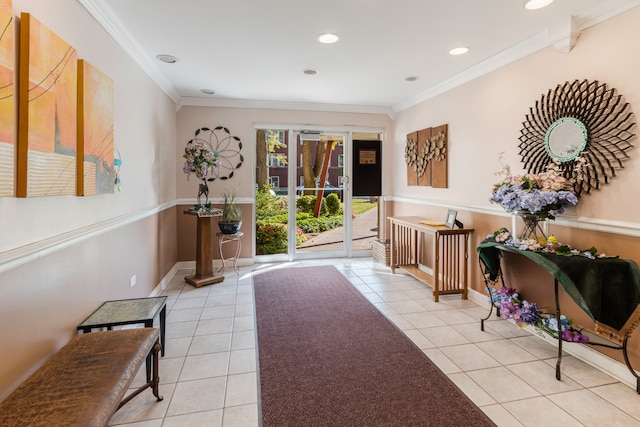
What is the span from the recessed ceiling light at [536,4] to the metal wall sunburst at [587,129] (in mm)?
620

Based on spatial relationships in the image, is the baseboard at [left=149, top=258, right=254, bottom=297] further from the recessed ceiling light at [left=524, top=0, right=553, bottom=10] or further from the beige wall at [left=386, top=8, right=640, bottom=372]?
the recessed ceiling light at [left=524, top=0, right=553, bottom=10]

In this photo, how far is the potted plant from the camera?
14.5 feet

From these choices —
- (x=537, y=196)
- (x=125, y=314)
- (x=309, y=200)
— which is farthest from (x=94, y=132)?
(x=309, y=200)

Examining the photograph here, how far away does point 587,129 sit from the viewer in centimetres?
242

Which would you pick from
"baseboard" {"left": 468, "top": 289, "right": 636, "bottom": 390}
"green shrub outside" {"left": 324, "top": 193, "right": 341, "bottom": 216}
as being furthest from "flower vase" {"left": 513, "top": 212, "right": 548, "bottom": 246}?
"green shrub outside" {"left": 324, "top": 193, "right": 341, "bottom": 216}

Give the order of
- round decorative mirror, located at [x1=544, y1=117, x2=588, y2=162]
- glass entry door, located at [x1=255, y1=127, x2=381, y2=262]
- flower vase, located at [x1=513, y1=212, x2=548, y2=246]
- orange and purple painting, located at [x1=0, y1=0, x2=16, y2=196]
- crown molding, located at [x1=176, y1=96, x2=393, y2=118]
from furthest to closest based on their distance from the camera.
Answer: glass entry door, located at [x1=255, y1=127, x2=381, y2=262] → crown molding, located at [x1=176, y1=96, x2=393, y2=118] → flower vase, located at [x1=513, y1=212, x2=548, y2=246] → round decorative mirror, located at [x1=544, y1=117, x2=588, y2=162] → orange and purple painting, located at [x1=0, y1=0, x2=16, y2=196]

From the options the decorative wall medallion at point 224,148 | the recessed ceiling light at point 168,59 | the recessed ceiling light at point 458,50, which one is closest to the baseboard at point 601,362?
the recessed ceiling light at point 458,50

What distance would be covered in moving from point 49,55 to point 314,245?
447 cm

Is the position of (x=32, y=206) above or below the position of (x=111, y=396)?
above

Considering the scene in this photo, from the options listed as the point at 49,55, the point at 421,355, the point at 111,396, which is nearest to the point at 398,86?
the point at 421,355

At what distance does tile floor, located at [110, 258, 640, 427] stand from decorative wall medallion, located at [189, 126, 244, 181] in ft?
6.72

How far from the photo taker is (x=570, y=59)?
2.57 m

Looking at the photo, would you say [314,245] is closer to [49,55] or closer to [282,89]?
[282,89]

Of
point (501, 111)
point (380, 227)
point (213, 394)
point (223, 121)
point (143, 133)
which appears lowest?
point (213, 394)
